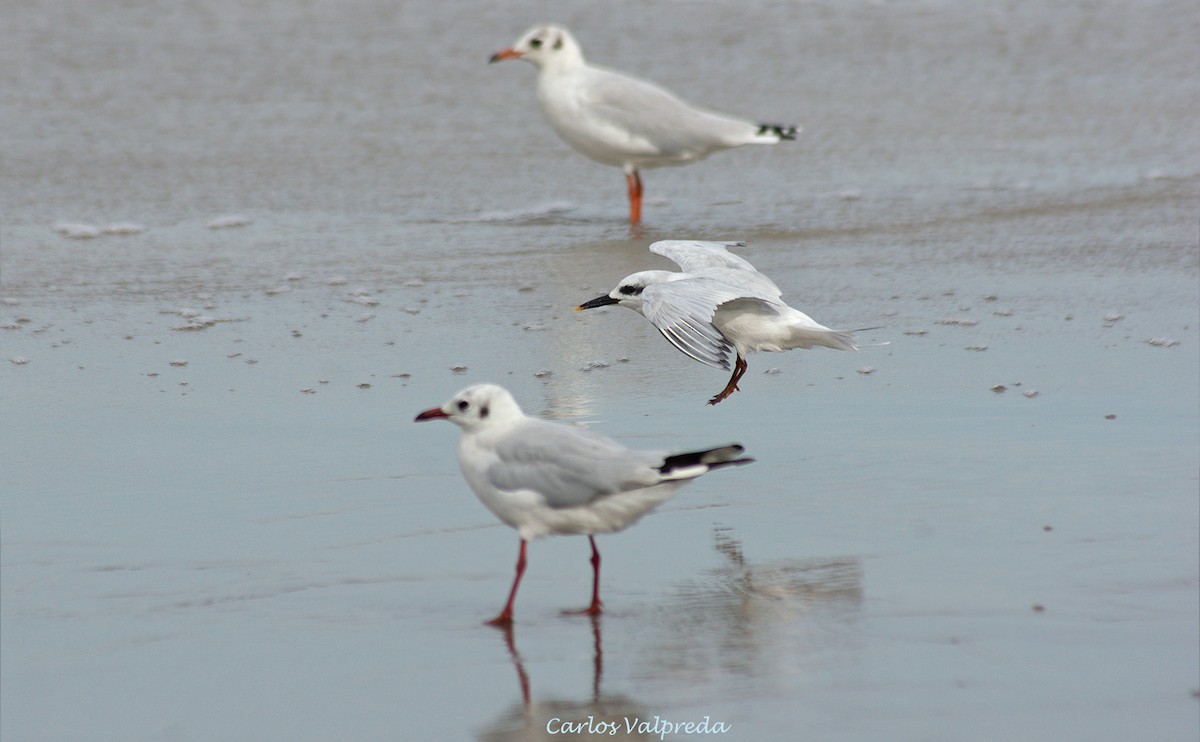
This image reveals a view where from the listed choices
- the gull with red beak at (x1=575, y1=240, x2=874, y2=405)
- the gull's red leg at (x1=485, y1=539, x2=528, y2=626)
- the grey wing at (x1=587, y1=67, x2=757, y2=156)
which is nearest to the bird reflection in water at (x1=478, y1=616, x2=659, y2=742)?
the gull's red leg at (x1=485, y1=539, x2=528, y2=626)

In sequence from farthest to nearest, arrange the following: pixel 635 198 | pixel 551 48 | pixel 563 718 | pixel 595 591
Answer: pixel 551 48
pixel 635 198
pixel 595 591
pixel 563 718

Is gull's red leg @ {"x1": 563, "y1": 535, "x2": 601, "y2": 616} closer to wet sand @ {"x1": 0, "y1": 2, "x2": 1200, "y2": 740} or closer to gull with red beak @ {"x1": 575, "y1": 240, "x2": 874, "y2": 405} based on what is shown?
wet sand @ {"x1": 0, "y1": 2, "x2": 1200, "y2": 740}

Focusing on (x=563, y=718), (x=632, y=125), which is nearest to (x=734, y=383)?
(x=563, y=718)

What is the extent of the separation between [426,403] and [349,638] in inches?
79.8

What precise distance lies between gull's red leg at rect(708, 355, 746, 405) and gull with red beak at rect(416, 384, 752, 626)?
1.59 metres

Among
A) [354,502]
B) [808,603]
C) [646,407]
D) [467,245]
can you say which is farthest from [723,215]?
[808,603]

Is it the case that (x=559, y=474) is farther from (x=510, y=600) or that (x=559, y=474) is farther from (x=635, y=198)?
(x=635, y=198)

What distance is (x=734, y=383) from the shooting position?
549 centimetres

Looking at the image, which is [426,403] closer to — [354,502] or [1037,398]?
[354,502]

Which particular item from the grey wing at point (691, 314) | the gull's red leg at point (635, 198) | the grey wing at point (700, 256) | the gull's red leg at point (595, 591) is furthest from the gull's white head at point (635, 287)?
the gull's red leg at point (635, 198)

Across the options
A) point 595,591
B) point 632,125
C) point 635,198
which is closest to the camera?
point 595,591

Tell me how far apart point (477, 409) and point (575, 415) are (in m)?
1.37

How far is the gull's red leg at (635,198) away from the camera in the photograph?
29.1 ft

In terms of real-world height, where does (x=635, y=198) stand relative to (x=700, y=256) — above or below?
above
